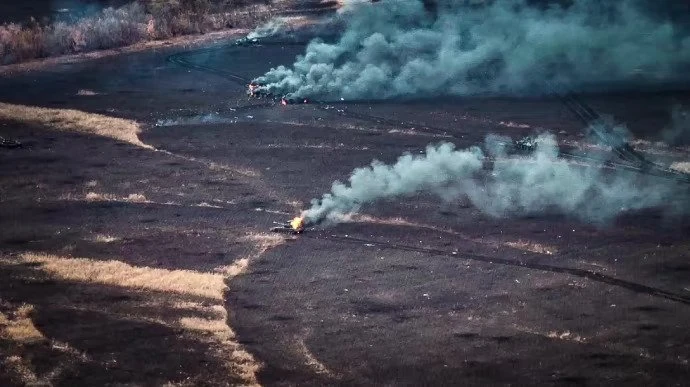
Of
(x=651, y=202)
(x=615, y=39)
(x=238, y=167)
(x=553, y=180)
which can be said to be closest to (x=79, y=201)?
(x=238, y=167)

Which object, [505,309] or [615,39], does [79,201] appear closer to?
[505,309]

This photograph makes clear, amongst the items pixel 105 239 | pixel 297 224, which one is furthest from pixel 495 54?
pixel 105 239

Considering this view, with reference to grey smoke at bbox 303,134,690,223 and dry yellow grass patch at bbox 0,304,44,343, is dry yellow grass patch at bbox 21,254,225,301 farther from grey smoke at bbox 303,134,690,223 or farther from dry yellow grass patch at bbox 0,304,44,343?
grey smoke at bbox 303,134,690,223

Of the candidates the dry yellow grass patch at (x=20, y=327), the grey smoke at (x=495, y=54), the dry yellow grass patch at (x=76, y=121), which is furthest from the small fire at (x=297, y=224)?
the grey smoke at (x=495, y=54)

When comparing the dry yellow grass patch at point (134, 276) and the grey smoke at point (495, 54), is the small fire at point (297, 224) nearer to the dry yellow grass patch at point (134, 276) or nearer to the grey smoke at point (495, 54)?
the dry yellow grass patch at point (134, 276)

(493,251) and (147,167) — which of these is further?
(147,167)
